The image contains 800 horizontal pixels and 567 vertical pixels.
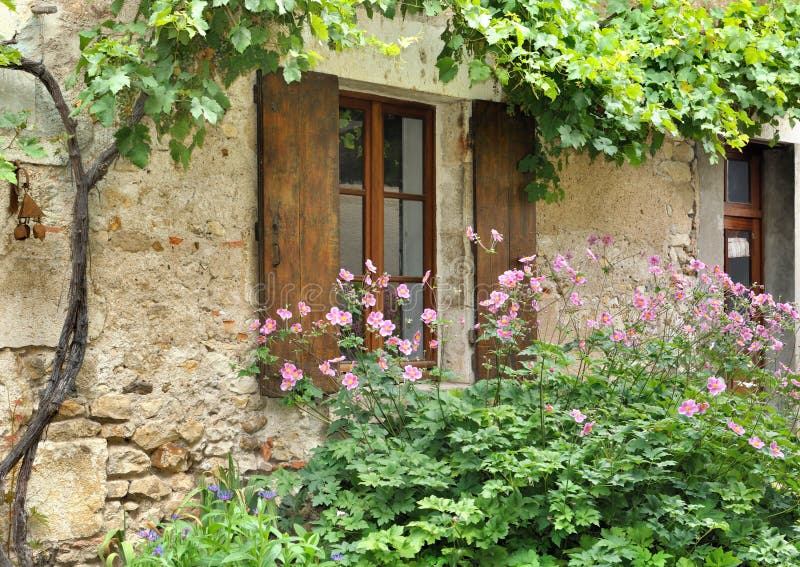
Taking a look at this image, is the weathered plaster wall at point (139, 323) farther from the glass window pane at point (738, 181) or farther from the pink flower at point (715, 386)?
the glass window pane at point (738, 181)

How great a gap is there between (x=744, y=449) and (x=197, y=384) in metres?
2.28

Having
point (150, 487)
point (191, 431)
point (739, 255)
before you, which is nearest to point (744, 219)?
point (739, 255)

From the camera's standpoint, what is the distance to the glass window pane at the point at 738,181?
6.41 metres

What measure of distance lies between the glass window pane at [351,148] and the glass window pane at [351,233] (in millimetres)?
86

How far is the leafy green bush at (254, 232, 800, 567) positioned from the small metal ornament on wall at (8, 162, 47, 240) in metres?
1.00

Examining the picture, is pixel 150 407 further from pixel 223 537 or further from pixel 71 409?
pixel 223 537

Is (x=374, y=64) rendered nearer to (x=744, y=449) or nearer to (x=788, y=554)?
(x=744, y=449)

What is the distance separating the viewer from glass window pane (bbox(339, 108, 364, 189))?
457 centimetres

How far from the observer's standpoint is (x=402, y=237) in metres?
4.75

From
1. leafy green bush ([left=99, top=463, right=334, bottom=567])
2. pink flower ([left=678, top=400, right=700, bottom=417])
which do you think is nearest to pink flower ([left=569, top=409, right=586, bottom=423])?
pink flower ([left=678, top=400, right=700, bottom=417])

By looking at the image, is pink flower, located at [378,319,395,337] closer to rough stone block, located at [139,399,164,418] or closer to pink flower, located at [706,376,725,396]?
rough stone block, located at [139,399,164,418]

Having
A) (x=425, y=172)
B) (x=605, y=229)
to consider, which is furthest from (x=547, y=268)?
(x=425, y=172)

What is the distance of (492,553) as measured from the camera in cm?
354

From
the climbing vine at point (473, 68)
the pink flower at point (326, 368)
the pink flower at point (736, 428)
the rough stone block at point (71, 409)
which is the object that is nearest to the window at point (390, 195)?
the climbing vine at point (473, 68)
